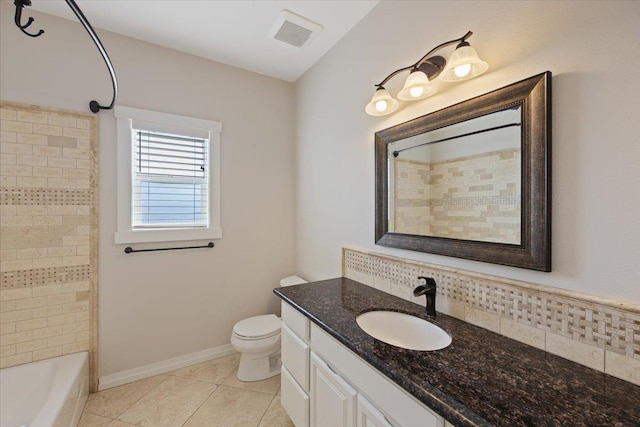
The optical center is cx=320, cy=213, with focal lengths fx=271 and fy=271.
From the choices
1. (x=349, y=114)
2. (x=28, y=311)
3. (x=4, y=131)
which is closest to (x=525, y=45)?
(x=349, y=114)

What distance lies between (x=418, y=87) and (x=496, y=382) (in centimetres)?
128

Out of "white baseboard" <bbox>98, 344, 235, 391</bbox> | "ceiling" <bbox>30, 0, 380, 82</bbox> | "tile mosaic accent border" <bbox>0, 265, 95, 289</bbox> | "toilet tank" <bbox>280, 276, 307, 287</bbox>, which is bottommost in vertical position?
"white baseboard" <bbox>98, 344, 235, 391</bbox>

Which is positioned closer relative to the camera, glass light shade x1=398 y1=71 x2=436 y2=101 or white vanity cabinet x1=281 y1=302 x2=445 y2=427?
white vanity cabinet x1=281 y1=302 x2=445 y2=427

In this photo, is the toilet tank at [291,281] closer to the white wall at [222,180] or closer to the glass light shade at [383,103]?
the white wall at [222,180]

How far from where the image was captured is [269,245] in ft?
9.06

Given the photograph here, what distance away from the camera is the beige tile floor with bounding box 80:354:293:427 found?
1.76m

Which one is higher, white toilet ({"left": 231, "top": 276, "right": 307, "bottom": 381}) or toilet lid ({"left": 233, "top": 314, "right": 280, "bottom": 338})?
toilet lid ({"left": 233, "top": 314, "right": 280, "bottom": 338})

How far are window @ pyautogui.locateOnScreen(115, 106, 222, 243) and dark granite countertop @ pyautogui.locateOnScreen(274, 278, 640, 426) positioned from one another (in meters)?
1.70

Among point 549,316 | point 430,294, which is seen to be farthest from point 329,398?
point 549,316

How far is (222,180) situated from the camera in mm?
2506

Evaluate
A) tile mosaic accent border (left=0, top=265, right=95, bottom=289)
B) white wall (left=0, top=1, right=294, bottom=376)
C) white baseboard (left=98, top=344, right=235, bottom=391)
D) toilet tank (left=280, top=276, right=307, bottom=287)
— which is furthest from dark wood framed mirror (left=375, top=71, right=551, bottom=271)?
tile mosaic accent border (left=0, top=265, right=95, bottom=289)

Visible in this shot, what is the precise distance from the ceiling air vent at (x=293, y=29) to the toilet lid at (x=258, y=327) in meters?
2.29

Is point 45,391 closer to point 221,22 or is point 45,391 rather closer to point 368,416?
point 368,416

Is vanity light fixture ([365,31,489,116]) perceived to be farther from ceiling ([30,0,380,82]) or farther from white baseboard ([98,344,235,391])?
white baseboard ([98,344,235,391])
